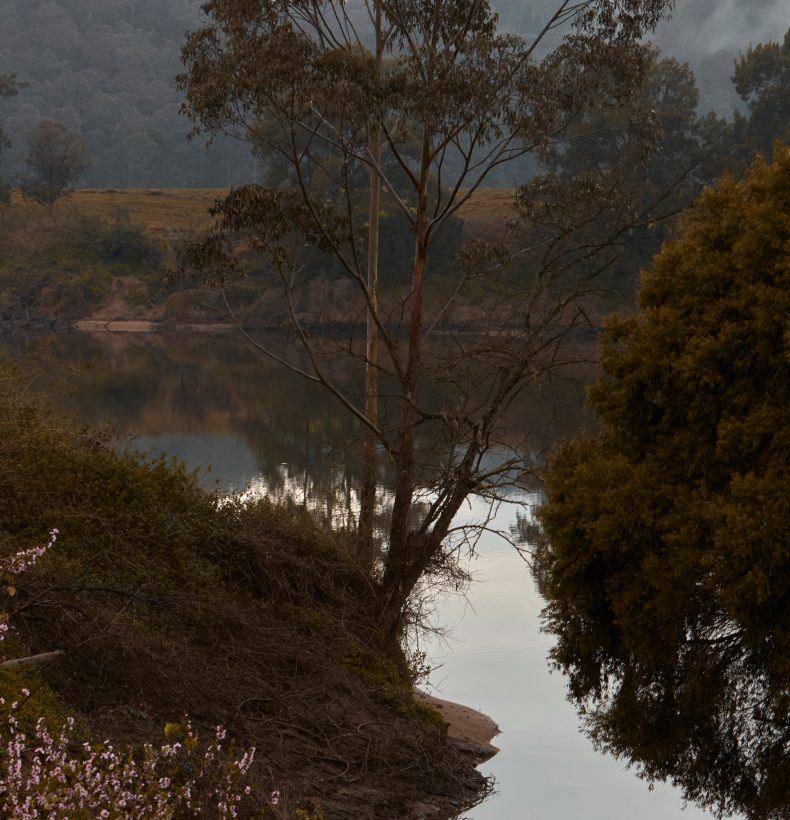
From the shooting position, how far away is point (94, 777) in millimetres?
5086

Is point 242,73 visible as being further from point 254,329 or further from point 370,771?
point 254,329

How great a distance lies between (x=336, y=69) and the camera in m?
10.9

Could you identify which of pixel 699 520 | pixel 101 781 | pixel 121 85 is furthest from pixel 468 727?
pixel 121 85

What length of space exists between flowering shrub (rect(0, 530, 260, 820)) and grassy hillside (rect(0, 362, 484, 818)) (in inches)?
14.3

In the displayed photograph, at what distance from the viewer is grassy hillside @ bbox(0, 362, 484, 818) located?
7.66 metres

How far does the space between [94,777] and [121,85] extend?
95337 mm

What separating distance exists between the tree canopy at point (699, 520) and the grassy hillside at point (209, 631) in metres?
1.61

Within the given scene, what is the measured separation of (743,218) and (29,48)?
333ft

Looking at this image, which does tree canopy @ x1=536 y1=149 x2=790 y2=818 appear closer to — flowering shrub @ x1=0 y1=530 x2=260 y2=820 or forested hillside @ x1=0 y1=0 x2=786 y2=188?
flowering shrub @ x1=0 y1=530 x2=260 y2=820

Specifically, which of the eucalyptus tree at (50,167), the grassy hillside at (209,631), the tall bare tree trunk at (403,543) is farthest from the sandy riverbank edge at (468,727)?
the eucalyptus tree at (50,167)

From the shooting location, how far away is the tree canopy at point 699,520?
7.20 m

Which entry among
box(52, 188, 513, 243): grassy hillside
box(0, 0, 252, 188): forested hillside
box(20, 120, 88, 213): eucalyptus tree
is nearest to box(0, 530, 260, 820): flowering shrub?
box(52, 188, 513, 243): grassy hillside

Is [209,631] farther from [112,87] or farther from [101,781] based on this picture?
[112,87]

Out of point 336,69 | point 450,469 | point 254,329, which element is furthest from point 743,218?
point 254,329
